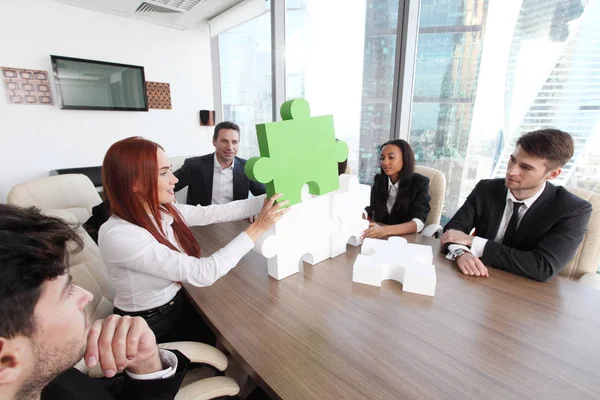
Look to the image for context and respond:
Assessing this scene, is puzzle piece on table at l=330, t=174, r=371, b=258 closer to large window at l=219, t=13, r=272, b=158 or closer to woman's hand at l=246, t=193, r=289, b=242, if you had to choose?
woman's hand at l=246, t=193, r=289, b=242

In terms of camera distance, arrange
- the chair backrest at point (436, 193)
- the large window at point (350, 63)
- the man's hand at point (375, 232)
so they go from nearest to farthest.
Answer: the man's hand at point (375, 232) < the chair backrest at point (436, 193) < the large window at point (350, 63)

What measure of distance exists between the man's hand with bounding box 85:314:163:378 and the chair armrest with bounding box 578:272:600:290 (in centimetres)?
177

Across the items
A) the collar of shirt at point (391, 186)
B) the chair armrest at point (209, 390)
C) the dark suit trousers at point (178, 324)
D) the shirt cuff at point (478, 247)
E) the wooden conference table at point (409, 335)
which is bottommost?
the dark suit trousers at point (178, 324)

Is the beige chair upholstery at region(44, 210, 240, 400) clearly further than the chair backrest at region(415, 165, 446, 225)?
No

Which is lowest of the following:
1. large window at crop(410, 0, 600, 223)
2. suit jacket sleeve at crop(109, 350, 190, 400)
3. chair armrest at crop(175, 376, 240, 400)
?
chair armrest at crop(175, 376, 240, 400)

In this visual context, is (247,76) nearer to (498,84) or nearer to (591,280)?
(498,84)

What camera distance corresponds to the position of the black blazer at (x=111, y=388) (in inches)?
27.3

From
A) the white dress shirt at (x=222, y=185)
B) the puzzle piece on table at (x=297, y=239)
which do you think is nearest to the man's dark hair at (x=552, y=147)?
the puzzle piece on table at (x=297, y=239)

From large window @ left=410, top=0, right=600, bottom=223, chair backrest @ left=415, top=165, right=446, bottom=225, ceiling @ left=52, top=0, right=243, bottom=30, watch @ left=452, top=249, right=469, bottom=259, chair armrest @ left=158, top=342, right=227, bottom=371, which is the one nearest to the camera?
chair armrest @ left=158, top=342, right=227, bottom=371

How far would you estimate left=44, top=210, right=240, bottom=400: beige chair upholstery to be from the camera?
84 centimetres

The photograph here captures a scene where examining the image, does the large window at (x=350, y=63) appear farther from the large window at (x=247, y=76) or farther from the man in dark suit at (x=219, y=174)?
the man in dark suit at (x=219, y=174)

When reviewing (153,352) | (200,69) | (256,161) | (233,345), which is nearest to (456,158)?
(256,161)

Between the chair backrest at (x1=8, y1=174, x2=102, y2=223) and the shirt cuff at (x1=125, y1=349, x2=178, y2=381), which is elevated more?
the chair backrest at (x1=8, y1=174, x2=102, y2=223)

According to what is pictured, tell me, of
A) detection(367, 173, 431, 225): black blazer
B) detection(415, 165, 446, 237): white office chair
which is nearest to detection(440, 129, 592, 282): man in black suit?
detection(367, 173, 431, 225): black blazer
